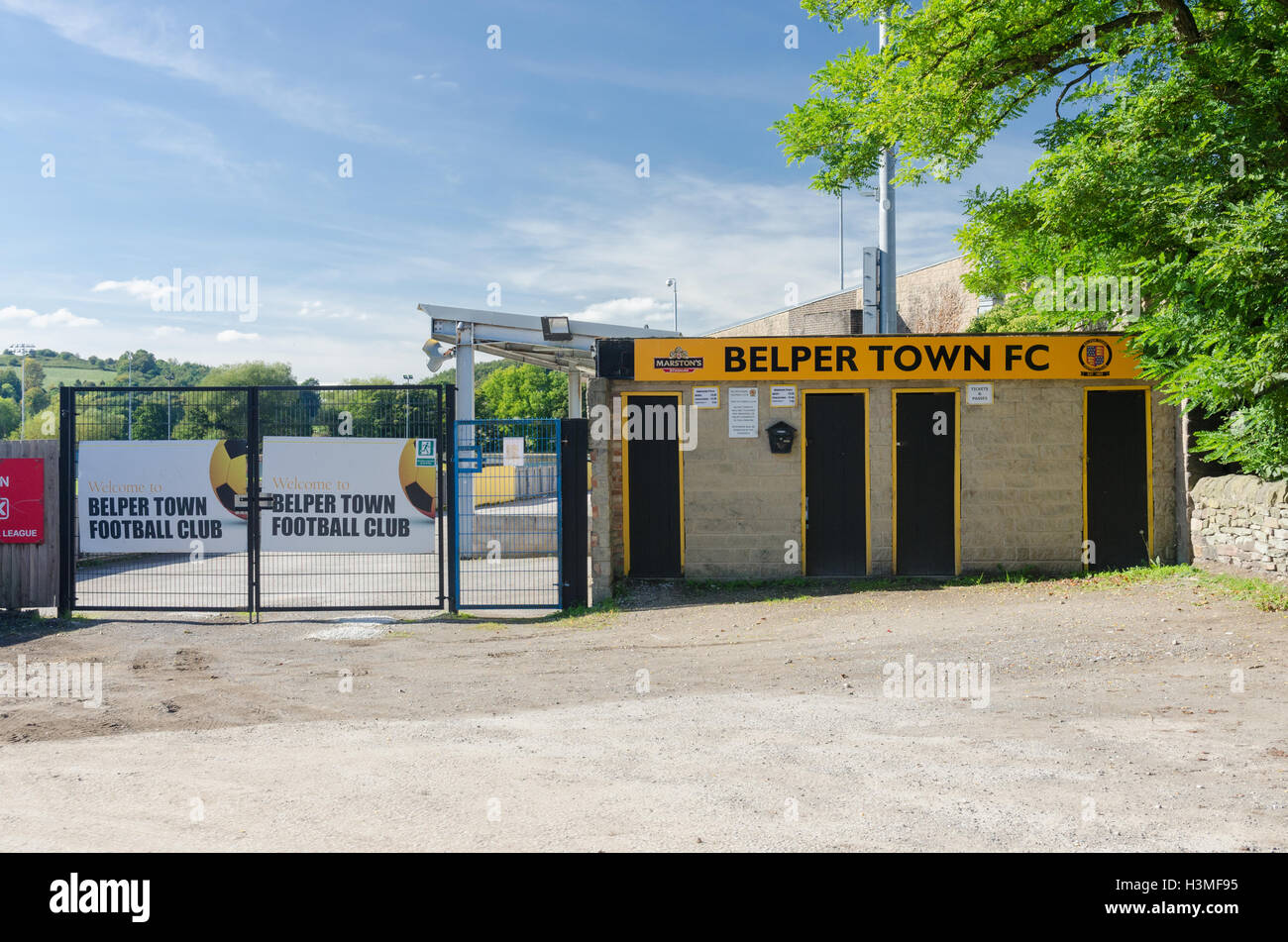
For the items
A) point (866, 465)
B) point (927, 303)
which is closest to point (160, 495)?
point (866, 465)

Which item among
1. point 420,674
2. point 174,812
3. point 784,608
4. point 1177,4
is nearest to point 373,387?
point 420,674

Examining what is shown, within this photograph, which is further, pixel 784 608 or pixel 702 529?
pixel 702 529

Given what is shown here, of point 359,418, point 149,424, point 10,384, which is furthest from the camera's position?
point 10,384

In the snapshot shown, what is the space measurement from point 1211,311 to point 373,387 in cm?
957

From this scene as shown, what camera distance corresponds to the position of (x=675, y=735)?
593 centimetres

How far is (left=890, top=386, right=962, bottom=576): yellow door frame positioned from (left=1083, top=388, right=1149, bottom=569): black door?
1.65 meters

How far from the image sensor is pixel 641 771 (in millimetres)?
5191

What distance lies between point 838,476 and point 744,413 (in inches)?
59.3

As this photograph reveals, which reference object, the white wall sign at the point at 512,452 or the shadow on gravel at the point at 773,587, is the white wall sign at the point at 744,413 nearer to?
the shadow on gravel at the point at 773,587

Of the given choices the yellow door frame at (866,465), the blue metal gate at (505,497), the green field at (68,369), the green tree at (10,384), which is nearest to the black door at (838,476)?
the yellow door frame at (866,465)

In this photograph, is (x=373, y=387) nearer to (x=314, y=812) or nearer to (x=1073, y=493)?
(x=314, y=812)

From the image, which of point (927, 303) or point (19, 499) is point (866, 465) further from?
point (927, 303)

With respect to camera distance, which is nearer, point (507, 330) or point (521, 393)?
point (507, 330)

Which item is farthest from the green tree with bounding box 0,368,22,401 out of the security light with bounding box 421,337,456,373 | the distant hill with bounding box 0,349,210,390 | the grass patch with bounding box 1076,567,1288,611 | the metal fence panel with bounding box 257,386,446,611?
the grass patch with bounding box 1076,567,1288,611
